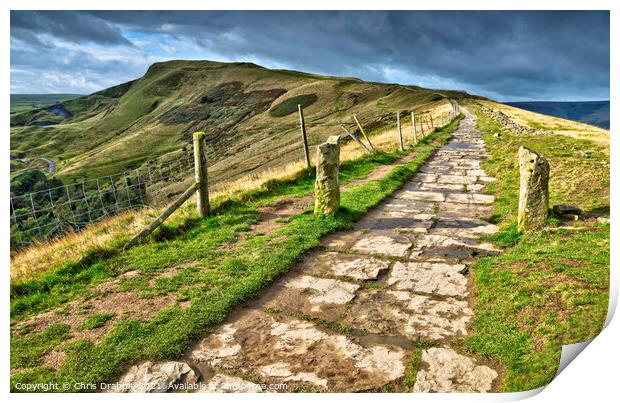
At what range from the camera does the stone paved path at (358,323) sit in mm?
4180

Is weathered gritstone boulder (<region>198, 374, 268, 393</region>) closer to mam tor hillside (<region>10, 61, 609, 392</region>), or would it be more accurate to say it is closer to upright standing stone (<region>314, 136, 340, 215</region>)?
mam tor hillside (<region>10, 61, 609, 392</region>)

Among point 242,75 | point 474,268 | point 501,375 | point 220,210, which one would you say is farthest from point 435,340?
point 242,75

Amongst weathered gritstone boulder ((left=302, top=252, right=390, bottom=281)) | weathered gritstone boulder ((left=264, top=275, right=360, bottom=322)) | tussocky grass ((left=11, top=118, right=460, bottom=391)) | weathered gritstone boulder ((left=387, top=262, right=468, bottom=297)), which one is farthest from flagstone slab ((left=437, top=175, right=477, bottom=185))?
weathered gritstone boulder ((left=264, top=275, right=360, bottom=322))

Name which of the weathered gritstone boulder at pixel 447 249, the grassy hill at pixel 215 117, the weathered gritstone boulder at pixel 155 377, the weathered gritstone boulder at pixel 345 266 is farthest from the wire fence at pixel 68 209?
the grassy hill at pixel 215 117

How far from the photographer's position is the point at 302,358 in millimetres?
4449

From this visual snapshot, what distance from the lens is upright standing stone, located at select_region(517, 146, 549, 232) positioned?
7.67 metres

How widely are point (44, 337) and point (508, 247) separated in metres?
7.12

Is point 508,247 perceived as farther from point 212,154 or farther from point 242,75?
point 242,75

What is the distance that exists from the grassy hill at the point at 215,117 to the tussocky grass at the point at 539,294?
31291mm

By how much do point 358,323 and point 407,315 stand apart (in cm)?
65

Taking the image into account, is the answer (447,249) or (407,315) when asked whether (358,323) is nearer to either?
(407,315)

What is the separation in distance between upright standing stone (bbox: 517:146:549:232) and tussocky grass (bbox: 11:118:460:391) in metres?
3.45

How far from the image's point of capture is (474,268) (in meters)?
6.71

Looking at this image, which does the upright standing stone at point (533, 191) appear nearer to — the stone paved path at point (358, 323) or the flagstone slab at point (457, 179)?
the stone paved path at point (358, 323)
